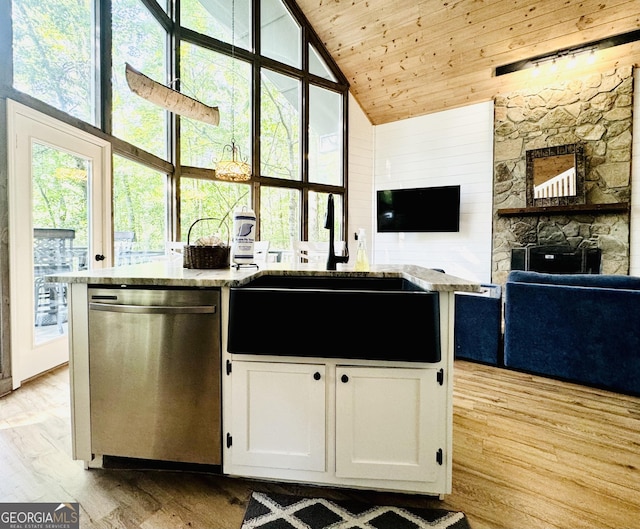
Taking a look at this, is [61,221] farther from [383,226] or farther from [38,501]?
[383,226]

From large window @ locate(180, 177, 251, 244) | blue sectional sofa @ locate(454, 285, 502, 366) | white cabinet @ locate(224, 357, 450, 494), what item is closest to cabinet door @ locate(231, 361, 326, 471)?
white cabinet @ locate(224, 357, 450, 494)

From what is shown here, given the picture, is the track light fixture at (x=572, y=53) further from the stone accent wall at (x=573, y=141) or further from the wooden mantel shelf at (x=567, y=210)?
the wooden mantel shelf at (x=567, y=210)

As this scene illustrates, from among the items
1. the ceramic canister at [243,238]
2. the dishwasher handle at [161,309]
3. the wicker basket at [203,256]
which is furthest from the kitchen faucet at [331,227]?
the dishwasher handle at [161,309]

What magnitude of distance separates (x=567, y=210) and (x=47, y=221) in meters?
6.17

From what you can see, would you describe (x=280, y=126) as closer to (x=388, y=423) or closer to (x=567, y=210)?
(x=567, y=210)

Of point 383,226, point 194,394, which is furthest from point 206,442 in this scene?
point 383,226

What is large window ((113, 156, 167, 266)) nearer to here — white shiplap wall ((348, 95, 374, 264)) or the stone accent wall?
white shiplap wall ((348, 95, 374, 264))

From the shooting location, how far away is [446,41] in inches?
201

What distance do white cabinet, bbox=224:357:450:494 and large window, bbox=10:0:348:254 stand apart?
2.96m

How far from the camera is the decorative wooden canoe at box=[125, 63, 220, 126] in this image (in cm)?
310

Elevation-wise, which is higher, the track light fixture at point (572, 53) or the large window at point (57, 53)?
the track light fixture at point (572, 53)

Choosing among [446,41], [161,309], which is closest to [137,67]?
[161,309]

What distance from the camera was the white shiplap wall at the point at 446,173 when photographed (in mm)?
5797

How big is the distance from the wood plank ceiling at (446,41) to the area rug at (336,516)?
18.4ft
